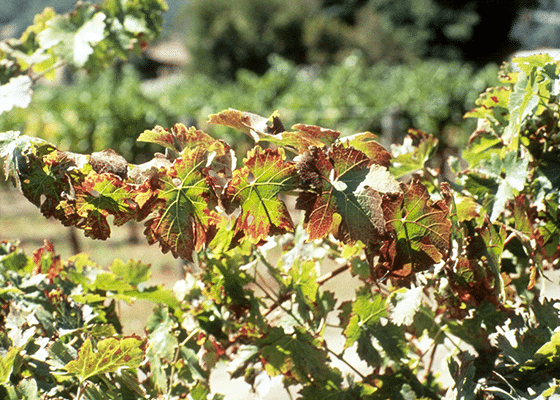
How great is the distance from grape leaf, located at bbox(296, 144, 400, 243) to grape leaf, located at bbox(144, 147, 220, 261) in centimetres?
12

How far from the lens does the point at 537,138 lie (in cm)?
102

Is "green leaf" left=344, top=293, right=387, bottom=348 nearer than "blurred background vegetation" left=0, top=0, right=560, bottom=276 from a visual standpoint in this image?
Yes

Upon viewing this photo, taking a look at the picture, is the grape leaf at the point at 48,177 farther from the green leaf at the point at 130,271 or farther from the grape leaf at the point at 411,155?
the grape leaf at the point at 411,155

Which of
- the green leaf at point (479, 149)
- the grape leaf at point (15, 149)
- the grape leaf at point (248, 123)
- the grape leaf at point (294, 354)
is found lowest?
the grape leaf at point (294, 354)

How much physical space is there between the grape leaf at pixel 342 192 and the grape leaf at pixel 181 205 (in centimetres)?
12

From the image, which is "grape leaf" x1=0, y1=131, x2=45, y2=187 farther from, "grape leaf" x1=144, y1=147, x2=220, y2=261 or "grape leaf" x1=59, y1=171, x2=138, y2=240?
"grape leaf" x1=144, y1=147, x2=220, y2=261

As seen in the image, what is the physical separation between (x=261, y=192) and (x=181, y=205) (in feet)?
0.33

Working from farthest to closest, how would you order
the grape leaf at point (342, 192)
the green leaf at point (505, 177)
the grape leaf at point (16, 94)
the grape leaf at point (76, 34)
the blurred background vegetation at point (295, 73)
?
the blurred background vegetation at point (295, 73)
the grape leaf at point (76, 34)
the grape leaf at point (16, 94)
the green leaf at point (505, 177)
the grape leaf at point (342, 192)

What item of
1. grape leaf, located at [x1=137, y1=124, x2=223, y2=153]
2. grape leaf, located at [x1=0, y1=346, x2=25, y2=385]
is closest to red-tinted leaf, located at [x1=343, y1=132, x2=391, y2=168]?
grape leaf, located at [x1=137, y1=124, x2=223, y2=153]

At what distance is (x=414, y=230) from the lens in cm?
76

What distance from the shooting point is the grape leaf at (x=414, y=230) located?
75 centimetres

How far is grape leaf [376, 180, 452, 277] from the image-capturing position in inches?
29.7

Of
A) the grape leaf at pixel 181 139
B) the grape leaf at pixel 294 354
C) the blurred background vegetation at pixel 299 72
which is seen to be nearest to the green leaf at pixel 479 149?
the grape leaf at pixel 294 354

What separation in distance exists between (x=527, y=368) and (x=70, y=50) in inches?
43.4
